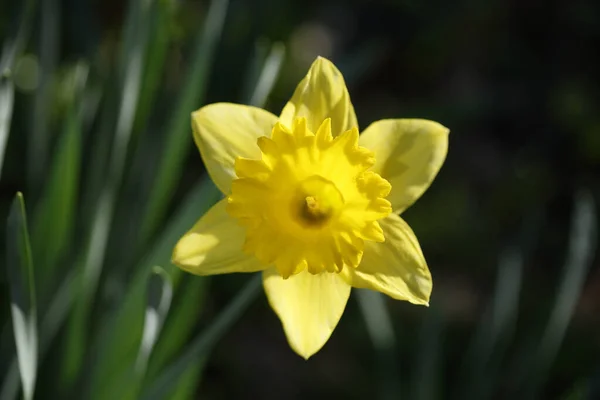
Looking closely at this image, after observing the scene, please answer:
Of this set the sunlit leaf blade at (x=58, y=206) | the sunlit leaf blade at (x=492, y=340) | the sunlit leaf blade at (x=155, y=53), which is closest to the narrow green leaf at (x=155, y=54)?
the sunlit leaf blade at (x=155, y=53)

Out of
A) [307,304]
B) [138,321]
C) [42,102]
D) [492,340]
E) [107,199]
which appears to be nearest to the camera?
[307,304]

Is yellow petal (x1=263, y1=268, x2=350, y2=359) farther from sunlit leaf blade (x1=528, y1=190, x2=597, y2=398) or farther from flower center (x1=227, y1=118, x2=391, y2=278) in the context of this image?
sunlit leaf blade (x1=528, y1=190, x2=597, y2=398)

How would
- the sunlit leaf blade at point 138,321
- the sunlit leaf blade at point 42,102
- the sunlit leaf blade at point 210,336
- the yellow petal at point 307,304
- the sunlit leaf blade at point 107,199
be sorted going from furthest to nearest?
the sunlit leaf blade at point 42,102, the sunlit leaf blade at point 107,199, the sunlit leaf blade at point 138,321, the sunlit leaf blade at point 210,336, the yellow petal at point 307,304

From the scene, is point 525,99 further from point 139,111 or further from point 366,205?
point 366,205

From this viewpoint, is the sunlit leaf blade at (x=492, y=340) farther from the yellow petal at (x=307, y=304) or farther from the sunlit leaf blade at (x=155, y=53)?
the sunlit leaf blade at (x=155, y=53)

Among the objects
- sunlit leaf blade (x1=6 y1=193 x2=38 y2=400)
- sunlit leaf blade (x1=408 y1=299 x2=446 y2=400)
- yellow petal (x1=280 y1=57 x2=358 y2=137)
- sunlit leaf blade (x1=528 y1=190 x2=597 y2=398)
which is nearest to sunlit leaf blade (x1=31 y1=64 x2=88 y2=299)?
sunlit leaf blade (x1=6 y1=193 x2=38 y2=400)

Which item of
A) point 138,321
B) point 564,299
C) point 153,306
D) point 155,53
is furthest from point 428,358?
point 155,53

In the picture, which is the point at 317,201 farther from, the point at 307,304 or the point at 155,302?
the point at 155,302
